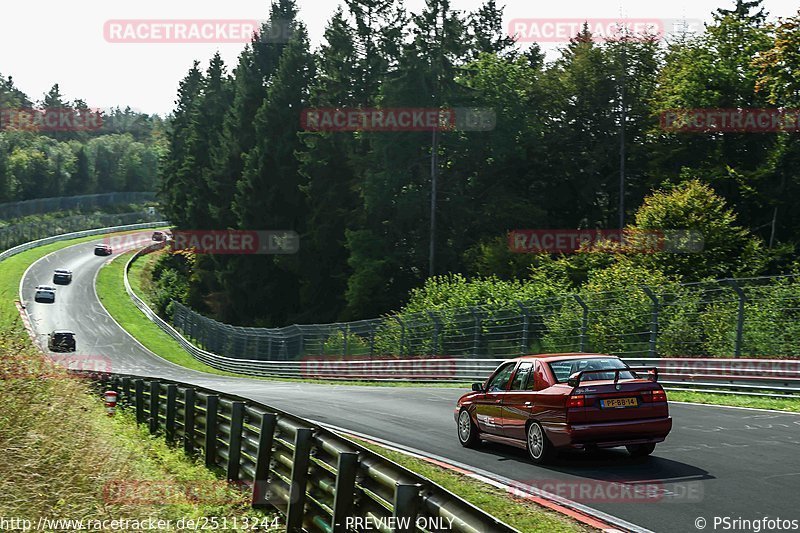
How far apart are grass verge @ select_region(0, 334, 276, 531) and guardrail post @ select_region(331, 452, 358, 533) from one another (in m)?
2.13

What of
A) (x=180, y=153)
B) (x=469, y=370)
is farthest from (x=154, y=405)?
(x=180, y=153)

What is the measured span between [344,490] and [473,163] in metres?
55.8

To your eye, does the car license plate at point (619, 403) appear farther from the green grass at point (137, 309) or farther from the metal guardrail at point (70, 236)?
the metal guardrail at point (70, 236)

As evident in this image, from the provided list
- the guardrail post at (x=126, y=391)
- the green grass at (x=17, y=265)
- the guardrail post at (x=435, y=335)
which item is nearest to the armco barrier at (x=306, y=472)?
the guardrail post at (x=126, y=391)

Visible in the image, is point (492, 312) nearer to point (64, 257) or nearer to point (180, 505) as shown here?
point (180, 505)

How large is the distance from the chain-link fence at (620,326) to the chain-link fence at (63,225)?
242 ft

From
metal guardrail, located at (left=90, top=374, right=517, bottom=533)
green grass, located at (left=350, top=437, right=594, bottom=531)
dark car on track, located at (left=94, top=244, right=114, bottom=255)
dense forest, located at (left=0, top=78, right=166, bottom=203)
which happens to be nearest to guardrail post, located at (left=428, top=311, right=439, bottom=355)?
metal guardrail, located at (left=90, top=374, right=517, bottom=533)

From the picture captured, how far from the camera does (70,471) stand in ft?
33.8

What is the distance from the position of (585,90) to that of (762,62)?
32.0 metres

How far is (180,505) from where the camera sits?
10.6 meters

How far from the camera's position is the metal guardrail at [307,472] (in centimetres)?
641

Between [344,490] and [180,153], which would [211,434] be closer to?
[344,490]

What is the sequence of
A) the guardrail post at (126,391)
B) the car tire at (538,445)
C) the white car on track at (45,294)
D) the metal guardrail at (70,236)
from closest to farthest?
the car tire at (538,445) → the guardrail post at (126,391) → the white car on track at (45,294) → the metal guardrail at (70,236)

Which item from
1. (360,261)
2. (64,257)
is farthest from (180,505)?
(64,257)
